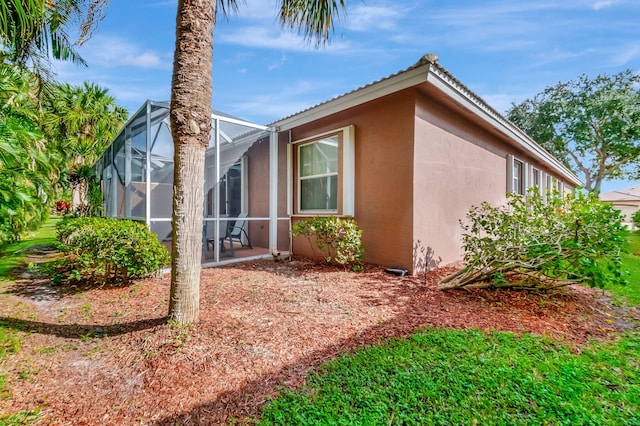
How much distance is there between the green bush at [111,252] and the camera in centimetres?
440

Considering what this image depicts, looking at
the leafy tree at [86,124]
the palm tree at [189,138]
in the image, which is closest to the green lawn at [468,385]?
the palm tree at [189,138]

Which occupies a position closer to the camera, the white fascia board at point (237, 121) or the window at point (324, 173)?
the white fascia board at point (237, 121)

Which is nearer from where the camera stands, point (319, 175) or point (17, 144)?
point (17, 144)

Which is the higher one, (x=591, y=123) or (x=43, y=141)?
(x=591, y=123)

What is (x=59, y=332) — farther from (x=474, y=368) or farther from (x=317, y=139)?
(x=317, y=139)

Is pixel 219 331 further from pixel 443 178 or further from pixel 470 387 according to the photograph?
pixel 443 178

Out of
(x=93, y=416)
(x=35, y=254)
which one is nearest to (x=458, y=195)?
(x=93, y=416)

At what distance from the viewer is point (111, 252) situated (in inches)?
174

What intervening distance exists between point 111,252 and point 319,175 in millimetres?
4431

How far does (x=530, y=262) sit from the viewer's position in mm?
4223

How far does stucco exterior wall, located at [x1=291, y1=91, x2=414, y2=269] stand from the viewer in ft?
18.0

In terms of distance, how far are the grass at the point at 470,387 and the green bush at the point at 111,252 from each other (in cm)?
363

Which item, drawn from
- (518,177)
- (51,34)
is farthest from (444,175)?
(51,34)

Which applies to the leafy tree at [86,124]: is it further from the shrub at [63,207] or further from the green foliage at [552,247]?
the green foliage at [552,247]
